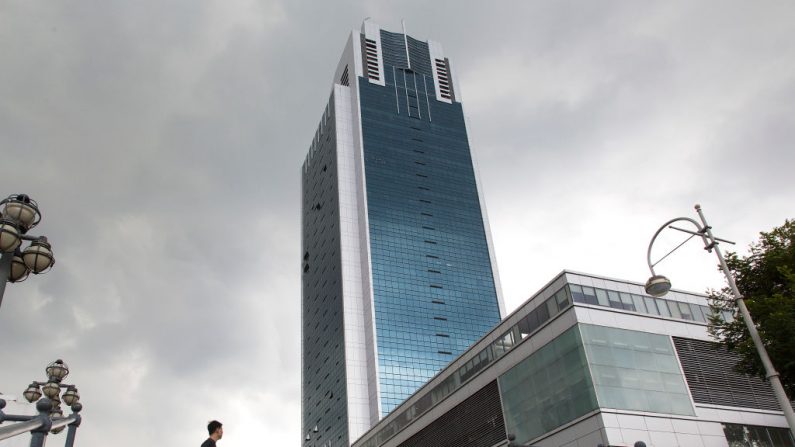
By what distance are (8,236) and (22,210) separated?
83 cm

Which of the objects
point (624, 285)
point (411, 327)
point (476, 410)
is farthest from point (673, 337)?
point (411, 327)

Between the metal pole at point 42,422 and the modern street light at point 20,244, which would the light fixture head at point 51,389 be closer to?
the modern street light at point 20,244

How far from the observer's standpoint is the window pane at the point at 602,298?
42.7 meters

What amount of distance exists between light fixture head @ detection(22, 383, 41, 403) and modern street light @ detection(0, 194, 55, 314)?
6814 millimetres

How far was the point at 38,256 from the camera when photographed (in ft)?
36.6

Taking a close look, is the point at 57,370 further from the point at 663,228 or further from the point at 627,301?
the point at 627,301

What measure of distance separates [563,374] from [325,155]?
12828cm

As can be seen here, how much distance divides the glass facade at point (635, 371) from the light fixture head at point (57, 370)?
1222 inches

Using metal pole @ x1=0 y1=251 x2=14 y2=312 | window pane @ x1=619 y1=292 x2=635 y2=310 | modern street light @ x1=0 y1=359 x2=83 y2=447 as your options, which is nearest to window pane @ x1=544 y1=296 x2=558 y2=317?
window pane @ x1=619 y1=292 x2=635 y2=310

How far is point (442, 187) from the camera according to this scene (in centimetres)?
14800

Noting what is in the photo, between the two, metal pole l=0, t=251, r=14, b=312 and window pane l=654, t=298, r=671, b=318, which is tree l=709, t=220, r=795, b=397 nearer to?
window pane l=654, t=298, r=671, b=318

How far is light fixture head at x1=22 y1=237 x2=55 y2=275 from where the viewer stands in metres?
11.1

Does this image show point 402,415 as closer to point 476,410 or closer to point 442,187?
point 476,410

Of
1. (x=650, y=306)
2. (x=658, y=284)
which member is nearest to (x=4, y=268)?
(x=658, y=284)
